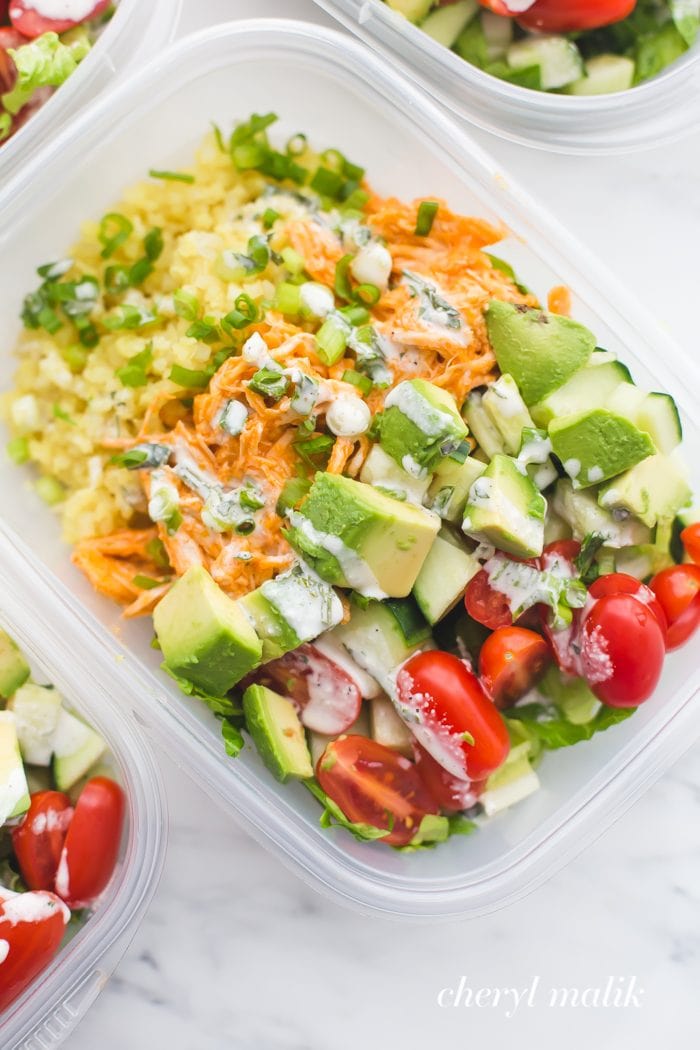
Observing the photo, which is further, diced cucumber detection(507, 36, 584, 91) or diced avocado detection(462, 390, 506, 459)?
diced cucumber detection(507, 36, 584, 91)

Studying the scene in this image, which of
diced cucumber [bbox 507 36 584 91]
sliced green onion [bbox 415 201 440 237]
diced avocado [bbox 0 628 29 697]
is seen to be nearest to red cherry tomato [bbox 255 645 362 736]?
diced avocado [bbox 0 628 29 697]

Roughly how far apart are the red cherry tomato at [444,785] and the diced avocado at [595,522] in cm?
44

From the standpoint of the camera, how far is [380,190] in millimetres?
1895

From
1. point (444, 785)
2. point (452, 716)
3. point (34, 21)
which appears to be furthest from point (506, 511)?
point (34, 21)

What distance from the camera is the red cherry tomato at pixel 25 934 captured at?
4.77 ft

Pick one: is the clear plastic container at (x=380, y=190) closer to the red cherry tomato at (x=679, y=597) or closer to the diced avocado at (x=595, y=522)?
the red cherry tomato at (x=679, y=597)

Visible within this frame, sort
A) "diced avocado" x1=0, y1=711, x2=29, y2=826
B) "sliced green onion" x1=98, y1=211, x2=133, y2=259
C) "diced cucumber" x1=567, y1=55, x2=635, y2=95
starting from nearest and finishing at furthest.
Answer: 1. "diced avocado" x1=0, y1=711, x2=29, y2=826
2. "sliced green onion" x1=98, y1=211, x2=133, y2=259
3. "diced cucumber" x1=567, y1=55, x2=635, y2=95

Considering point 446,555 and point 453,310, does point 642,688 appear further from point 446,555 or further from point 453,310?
point 453,310

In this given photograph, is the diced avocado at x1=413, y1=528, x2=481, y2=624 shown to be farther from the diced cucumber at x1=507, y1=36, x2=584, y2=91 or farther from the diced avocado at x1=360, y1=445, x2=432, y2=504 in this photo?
the diced cucumber at x1=507, y1=36, x2=584, y2=91

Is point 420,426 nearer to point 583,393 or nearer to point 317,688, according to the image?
point 583,393

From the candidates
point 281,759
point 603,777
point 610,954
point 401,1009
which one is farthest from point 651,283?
point 401,1009

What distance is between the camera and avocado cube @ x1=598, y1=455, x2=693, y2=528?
5.11ft

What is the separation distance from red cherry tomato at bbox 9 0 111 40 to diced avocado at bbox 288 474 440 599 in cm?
96

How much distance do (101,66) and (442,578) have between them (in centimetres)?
108
